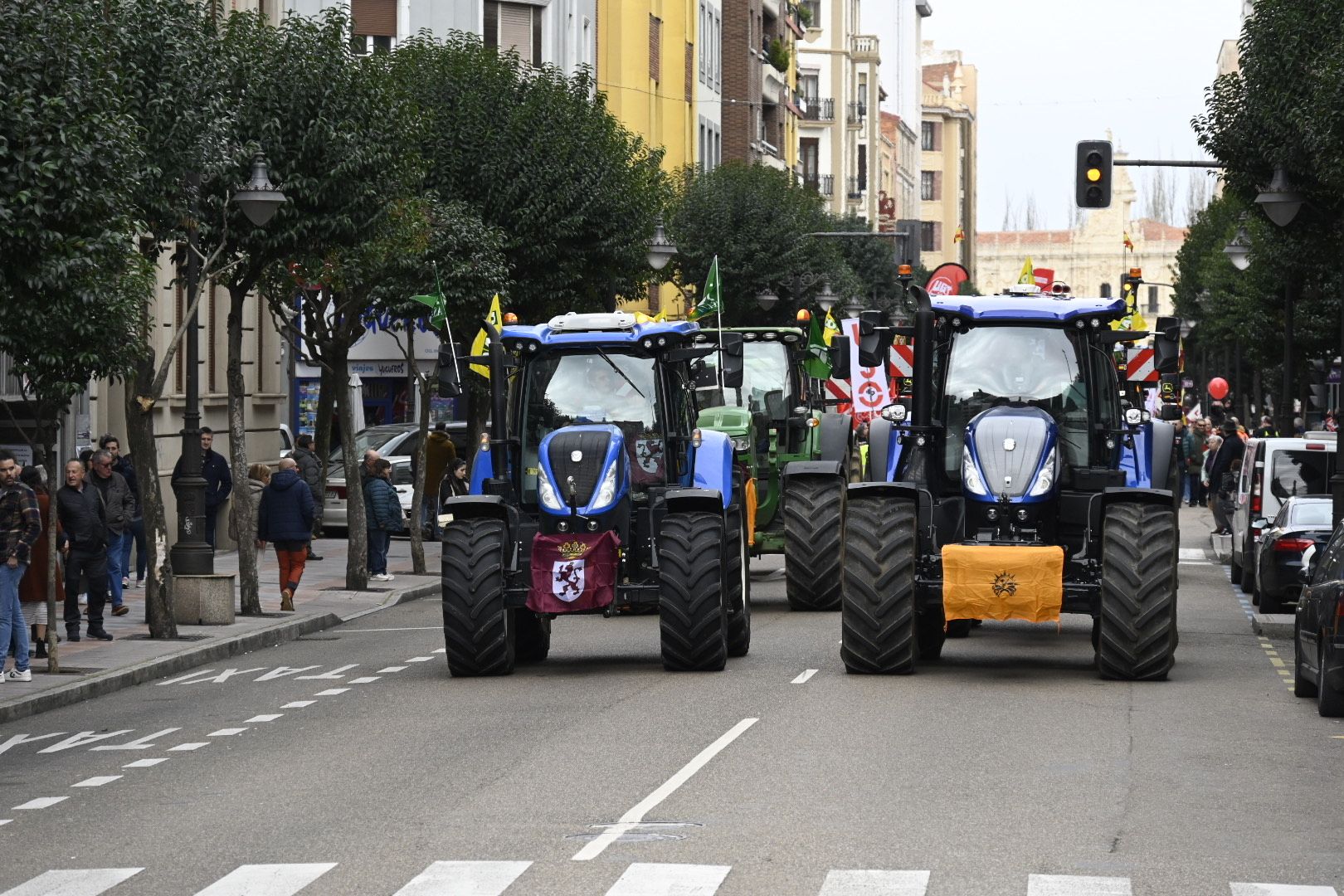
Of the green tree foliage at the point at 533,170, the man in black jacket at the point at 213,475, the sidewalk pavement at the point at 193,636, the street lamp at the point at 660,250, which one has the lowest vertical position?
the sidewalk pavement at the point at 193,636

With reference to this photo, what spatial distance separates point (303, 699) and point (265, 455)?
21896 mm

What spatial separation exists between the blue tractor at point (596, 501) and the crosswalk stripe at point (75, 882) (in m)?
7.31

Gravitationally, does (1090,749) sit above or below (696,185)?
below

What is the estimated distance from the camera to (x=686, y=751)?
13109mm

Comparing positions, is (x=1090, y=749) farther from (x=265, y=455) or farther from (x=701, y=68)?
(x=701, y=68)

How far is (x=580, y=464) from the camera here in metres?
17.8

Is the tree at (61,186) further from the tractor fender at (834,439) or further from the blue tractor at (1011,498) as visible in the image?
the tractor fender at (834,439)

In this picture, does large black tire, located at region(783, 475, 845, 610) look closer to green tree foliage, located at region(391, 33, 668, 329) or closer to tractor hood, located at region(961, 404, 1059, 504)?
tractor hood, located at region(961, 404, 1059, 504)

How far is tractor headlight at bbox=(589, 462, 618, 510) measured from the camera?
17.6 meters

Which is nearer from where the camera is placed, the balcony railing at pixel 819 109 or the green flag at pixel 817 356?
the green flag at pixel 817 356

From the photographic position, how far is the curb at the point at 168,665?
17047mm

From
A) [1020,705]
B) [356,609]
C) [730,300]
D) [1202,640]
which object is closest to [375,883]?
[1020,705]

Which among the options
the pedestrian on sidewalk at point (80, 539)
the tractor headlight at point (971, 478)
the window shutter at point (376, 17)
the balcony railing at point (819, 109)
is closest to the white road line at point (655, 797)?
the tractor headlight at point (971, 478)

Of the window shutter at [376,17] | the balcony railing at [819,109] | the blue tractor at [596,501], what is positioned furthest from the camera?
the balcony railing at [819,109]
